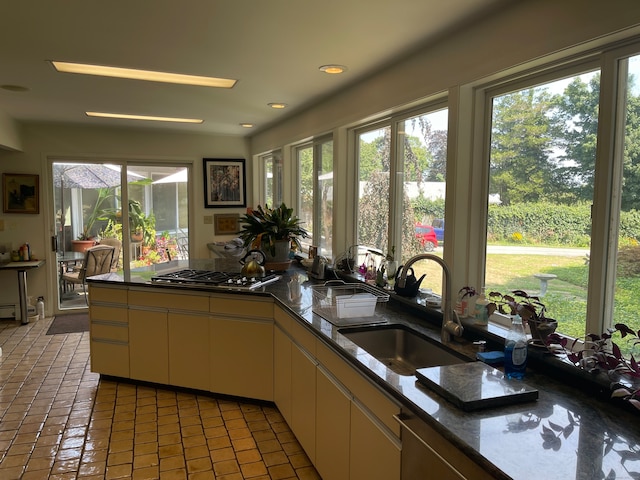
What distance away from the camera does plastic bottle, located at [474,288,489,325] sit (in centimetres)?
218

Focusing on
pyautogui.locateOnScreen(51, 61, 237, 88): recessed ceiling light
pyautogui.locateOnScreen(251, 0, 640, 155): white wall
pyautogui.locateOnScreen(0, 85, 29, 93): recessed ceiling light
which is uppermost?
pyautogui.locateOnScreen(51, 61, 237, 88): recessed ceiling light

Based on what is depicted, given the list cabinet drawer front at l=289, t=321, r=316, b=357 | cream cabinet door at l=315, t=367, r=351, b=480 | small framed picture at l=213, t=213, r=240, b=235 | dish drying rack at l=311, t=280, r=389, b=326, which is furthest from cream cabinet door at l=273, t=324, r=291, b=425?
small framed picture at l=213, t=213, r=240, b=235

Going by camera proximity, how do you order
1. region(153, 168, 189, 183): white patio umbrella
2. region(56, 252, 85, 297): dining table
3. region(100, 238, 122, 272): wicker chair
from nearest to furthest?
region(56, 252, 85, 297): dining table → region(100, 238, 122, 272): wicker chair → region(153, 168, 189, 183): white patio umbrella

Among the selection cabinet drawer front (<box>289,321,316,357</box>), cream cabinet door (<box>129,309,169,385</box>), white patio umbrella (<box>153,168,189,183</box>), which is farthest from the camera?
white patio umbrella (<box>153,168,189,183</box>)

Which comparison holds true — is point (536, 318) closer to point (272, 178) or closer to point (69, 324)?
point (272, 178)

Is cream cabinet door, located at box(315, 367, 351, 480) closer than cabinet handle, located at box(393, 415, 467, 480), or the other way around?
cabinet handle, located at box(393, 415, 467, 480)

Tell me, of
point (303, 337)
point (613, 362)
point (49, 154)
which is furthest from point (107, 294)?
point (613, 362)

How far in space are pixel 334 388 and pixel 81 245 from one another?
490 centimetres

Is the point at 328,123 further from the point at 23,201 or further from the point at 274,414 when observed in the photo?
the point at 23,201

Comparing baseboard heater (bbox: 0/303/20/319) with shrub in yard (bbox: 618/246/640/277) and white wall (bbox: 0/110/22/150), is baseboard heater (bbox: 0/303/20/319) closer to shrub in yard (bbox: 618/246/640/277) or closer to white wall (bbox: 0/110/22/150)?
white wall (bbox: 0/110/22/150)

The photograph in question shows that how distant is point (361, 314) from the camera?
8.19ft

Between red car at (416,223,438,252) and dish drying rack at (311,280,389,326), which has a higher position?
red car at (416,223,438,252)

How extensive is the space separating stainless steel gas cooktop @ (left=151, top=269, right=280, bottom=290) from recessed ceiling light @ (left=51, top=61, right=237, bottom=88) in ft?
4.92

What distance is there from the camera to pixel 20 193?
5430mm
